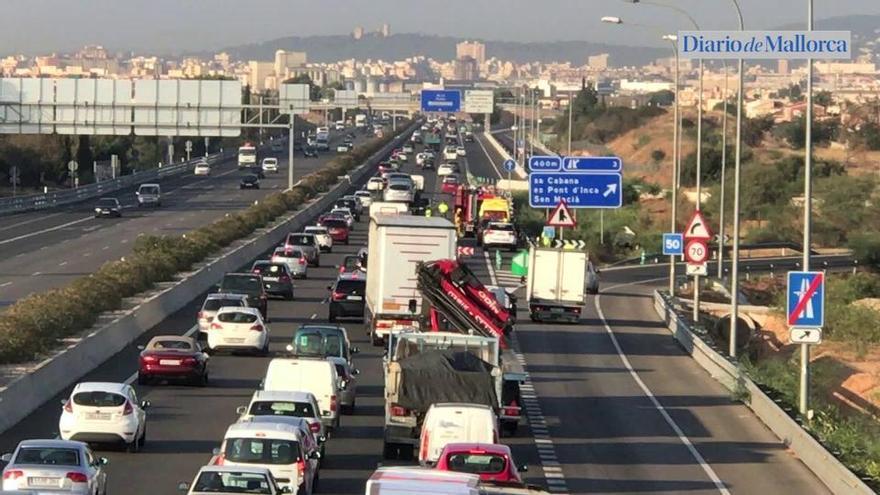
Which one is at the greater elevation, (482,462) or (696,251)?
(696,251)

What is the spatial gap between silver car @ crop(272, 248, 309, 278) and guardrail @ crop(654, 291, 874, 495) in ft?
50.2

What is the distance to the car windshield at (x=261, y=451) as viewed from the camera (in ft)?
71.5

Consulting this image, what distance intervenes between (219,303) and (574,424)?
13.8 meters

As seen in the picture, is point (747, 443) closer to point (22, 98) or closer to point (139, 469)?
point (139, 469)

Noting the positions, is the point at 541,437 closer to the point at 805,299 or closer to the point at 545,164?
the point at 805,299

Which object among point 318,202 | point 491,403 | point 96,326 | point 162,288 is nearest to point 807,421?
point 491,403

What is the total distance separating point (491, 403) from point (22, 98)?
65204 mm

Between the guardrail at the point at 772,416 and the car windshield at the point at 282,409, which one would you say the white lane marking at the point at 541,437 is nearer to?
the car windshield at the point at 282,409

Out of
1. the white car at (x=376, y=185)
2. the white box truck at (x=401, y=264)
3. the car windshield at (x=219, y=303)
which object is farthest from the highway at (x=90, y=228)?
the white box truck at (x=401, y=264)

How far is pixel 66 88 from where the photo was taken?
89.2m

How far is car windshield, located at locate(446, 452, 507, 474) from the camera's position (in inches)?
813

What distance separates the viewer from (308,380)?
95.3ft

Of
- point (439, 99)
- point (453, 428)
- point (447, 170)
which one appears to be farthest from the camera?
point (447, 170)

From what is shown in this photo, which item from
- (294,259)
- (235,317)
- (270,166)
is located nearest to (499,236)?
(294,259)
